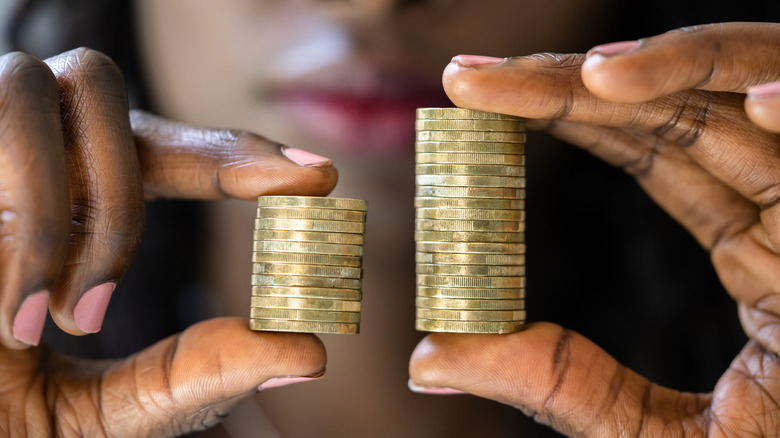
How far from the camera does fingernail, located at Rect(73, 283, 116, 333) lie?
70.2 inches

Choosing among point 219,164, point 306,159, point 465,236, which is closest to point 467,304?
point 465,236

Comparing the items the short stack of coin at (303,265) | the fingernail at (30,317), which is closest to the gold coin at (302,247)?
the short stack of coin at (303,265)

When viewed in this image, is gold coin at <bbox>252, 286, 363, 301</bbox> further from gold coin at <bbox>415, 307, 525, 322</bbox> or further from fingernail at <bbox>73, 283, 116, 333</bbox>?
fingernail at <bbox>73, 283, 116, 333</bbox>

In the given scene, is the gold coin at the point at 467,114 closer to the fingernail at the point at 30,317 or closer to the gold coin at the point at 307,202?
the gold coin at the point at 307,202

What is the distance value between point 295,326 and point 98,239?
0.57 metres

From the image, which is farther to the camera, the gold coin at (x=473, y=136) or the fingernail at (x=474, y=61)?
the gold coin at (x=473, y=136)

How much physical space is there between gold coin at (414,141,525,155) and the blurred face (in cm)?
88

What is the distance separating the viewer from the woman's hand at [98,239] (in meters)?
1.61

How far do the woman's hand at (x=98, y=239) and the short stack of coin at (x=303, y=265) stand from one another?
6cm

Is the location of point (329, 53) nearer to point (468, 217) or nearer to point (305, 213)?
point (305, 213)

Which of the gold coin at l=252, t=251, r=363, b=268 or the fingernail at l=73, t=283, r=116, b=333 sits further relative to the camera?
the gold coin at l=252, t=251, r=363, b=268

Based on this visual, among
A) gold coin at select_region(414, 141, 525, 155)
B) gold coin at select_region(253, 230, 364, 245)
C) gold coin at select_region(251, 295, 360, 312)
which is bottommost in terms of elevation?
gold coin at select_region(251, 295, 360, 312)

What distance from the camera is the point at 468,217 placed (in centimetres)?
190

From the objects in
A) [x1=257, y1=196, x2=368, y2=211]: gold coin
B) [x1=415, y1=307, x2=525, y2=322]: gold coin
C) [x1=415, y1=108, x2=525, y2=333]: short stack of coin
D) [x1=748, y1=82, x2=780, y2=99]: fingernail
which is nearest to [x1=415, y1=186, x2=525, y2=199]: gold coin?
[x1=415, y1=108, x2=525, y2=333]: short stack of coin
